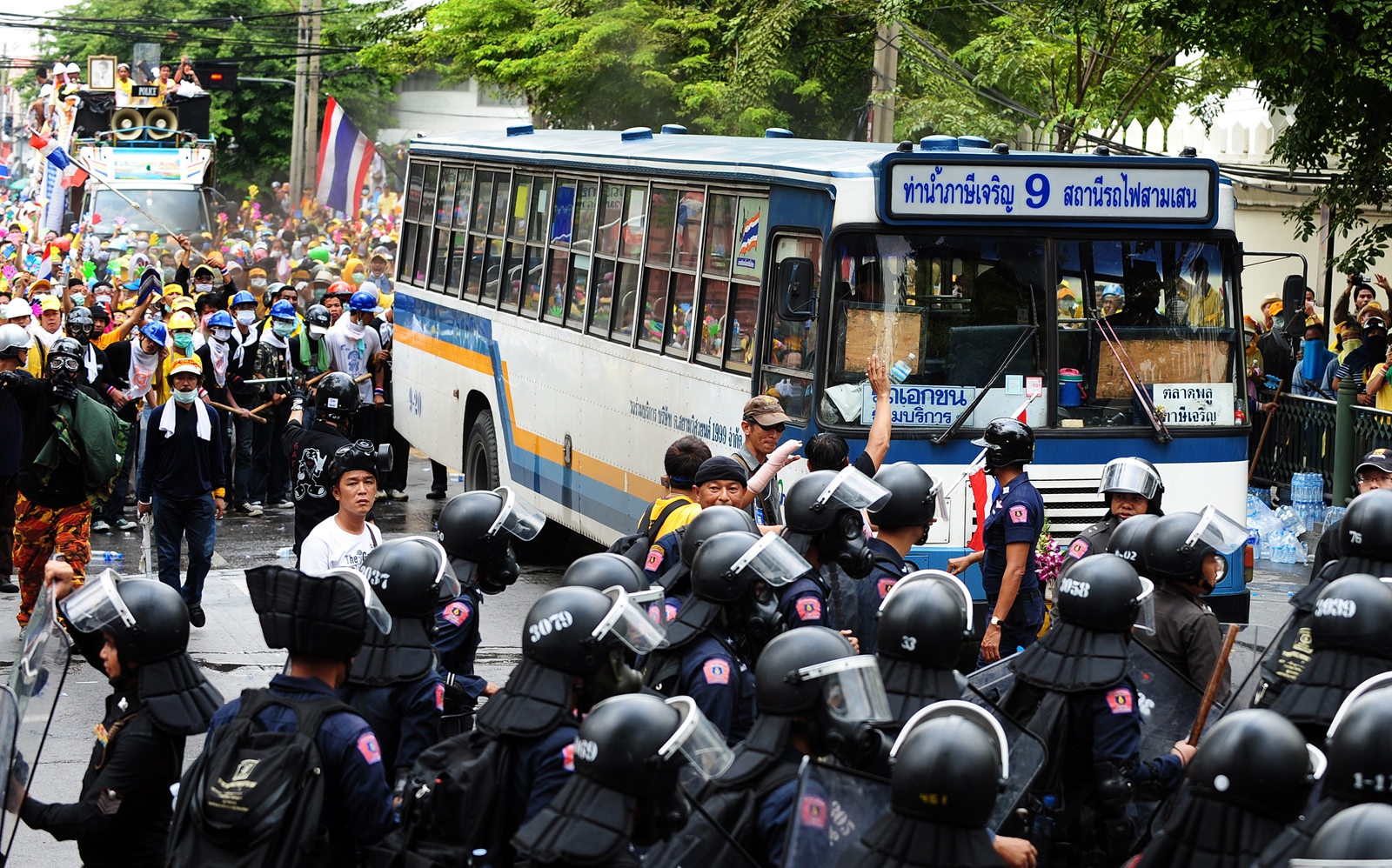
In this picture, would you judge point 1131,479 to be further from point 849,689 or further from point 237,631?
point 237,631

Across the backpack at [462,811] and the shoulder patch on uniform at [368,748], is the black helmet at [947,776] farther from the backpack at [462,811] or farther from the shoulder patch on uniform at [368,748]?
the shoulder patch on uniform at [368,748]

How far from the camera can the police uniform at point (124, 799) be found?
4.43 metres

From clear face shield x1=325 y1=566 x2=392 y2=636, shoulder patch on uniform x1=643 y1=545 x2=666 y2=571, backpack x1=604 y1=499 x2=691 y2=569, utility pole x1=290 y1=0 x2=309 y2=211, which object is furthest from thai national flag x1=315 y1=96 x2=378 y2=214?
clear face shield x1=325 y1=566 x2=392 y2=636

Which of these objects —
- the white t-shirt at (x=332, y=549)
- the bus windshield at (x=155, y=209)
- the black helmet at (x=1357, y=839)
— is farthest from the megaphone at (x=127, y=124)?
the black helmet at (x=1357, y=839)

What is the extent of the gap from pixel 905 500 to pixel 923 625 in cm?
188

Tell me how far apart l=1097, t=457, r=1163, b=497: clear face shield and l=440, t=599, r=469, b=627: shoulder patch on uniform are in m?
2.80

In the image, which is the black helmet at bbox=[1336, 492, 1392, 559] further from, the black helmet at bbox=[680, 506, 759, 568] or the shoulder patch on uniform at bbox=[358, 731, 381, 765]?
the shoulder patch on uniform at bbox=[358, 731, 381, 765]

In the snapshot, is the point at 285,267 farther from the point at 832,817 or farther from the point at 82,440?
the point at 832,817

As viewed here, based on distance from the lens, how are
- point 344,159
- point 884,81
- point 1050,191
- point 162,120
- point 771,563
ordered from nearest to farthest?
1. point 771,563
2. point 1050,191
3. point 884,81
4. point 162,120
5. point 344,159

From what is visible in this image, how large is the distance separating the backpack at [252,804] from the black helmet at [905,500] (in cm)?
280

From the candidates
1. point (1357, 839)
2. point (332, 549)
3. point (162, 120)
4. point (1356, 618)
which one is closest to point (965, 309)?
point (332, 549)

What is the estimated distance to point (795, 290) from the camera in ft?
30.4

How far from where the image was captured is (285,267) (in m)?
27.4

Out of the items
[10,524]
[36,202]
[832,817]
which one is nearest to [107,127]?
[36,202]
